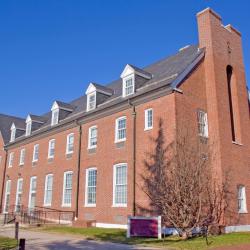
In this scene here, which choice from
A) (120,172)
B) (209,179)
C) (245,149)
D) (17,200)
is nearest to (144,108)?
(120,172)

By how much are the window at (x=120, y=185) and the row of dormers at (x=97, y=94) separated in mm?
5297

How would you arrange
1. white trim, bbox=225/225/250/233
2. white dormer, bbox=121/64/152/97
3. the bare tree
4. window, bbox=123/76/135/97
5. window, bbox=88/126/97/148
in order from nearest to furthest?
1. the bare tree
2. white trim, bbox=225/225/250/233
3. white dormer, bbox=121/64/152/97
4. window, bbox=123/76/135/97
5. window, bbox=88/126/97/148

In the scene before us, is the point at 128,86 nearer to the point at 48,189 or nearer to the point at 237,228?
the point at 237,228

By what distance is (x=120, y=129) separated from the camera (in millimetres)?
22188

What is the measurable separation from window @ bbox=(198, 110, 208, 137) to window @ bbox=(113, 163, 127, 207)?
535cm

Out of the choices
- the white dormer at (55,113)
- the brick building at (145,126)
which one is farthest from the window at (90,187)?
the white dormer at (55,113)

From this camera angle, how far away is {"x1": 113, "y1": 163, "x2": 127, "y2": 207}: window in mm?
20516

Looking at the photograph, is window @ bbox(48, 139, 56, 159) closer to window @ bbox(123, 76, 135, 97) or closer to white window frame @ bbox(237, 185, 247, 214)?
window @ bbox(123, 76, 135, 97)

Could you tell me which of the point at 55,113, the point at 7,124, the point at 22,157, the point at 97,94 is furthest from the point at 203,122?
the point at 7,124

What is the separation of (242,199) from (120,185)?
25.9 ft

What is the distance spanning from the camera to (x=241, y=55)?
24531mm

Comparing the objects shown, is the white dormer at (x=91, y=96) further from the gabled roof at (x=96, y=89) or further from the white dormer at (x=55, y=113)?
the white dormer at (x=55, y=113)

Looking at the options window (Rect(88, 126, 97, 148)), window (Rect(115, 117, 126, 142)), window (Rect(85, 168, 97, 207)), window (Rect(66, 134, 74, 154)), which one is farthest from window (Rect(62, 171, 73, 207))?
window (Rect(115, 117, 126, 142))

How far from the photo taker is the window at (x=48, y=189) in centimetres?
2812
